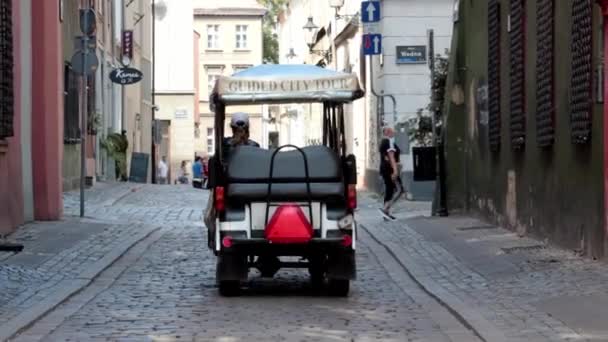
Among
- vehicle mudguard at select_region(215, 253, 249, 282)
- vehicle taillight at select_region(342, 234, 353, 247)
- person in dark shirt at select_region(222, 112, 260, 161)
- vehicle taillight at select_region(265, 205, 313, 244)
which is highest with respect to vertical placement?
person in dark shirt at select_region(222, 112, 260, 161)

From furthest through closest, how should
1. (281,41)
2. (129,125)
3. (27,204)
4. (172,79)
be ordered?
(281,41)
(172,79)
(129,125)
(27,204)

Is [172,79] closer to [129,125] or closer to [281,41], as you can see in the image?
[281,41]

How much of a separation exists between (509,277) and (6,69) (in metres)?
7.65

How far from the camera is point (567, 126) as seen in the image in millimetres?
16281

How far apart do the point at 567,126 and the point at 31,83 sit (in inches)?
361

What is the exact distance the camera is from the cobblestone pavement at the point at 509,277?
1086 cm

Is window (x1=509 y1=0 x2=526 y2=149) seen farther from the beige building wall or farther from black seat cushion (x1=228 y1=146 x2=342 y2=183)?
the beige building wall

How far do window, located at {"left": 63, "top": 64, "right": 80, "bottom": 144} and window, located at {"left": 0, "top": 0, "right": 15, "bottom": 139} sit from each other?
10.3 meters

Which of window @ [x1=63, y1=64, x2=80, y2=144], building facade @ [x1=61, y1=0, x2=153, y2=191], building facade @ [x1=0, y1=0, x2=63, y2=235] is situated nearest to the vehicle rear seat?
building facade @ [x1=0, y1=0, x2=63, y2=235]

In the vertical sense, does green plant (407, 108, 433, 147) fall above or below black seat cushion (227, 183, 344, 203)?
above

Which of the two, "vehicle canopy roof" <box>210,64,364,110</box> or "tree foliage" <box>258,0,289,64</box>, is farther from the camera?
"tree foliage" <box>258,0,289,64</box>

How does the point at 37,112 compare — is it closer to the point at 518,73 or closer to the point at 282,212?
the point at 518,73

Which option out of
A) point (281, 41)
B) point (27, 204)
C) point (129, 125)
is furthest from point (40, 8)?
point (281, 41)

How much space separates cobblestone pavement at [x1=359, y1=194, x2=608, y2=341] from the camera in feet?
35.6
